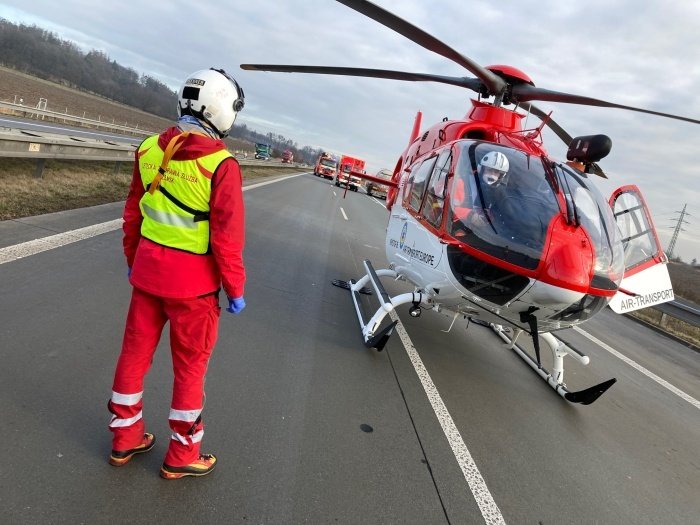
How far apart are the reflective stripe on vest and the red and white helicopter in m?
2.53

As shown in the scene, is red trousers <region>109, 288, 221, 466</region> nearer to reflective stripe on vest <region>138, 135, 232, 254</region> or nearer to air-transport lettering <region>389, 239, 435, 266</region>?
reflective stripe on vest <region>138, 135, 232, 254</region>

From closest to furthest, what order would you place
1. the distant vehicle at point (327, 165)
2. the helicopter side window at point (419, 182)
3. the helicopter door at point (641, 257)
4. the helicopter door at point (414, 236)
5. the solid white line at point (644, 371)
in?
the helicopter door at point (414, 236)
the helicopter door at point (641, 257)
the helicopter side window at point (419, 182)
the solid white line at point (644, 371)
the distant vehicle at point (327, 165)

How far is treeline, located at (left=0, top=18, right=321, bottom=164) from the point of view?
89750 millimetres

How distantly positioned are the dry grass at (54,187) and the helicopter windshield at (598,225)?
7326 mm

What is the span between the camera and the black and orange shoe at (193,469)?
2.79m

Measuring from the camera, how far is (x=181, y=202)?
107 inches

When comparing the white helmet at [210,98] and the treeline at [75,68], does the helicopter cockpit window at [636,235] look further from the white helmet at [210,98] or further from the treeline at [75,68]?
the treeline at [75,68]

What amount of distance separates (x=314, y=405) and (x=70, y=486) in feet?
5.87

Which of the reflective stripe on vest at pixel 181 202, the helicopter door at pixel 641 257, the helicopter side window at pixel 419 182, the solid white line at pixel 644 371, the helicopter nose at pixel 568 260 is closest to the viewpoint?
the reflective stripe on vest at pixel 181 202

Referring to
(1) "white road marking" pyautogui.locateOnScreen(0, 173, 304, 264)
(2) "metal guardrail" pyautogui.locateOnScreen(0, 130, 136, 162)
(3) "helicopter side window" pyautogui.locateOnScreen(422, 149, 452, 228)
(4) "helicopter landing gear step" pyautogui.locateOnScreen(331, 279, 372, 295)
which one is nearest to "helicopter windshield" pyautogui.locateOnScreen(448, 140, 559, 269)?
(3) "helicopter side window" pyautogui.locateOnScreen(422, 149, 452, 228)

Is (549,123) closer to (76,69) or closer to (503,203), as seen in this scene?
(503,203)

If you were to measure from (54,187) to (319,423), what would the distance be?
8970mm

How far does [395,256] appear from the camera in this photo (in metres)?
6.58

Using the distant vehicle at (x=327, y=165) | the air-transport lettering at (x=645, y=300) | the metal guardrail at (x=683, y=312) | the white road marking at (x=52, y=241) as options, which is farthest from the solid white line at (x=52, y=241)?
the distant vehicle at (x=327, y=165)
